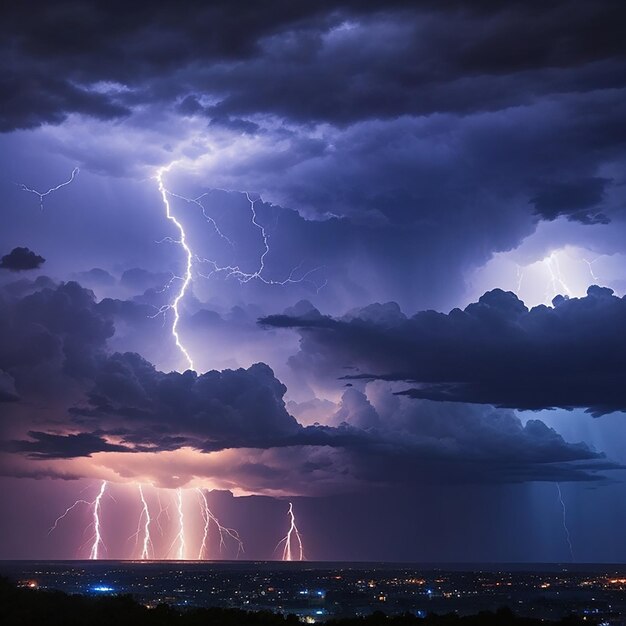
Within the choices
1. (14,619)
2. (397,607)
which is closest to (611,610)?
(397,607)

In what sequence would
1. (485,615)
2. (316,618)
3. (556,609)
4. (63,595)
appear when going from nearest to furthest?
(485,615)
(63,595)
(316,618)
(556,609)

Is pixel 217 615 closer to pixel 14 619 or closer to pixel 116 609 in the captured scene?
pixel 116 609

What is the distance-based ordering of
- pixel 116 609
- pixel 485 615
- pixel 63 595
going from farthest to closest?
pixel 63 595, pixel 485 615, pixel 116 609

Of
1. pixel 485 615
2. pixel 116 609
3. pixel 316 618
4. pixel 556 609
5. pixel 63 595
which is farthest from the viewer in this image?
pixel 556 609

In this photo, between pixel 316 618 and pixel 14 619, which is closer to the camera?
pixel 14 619

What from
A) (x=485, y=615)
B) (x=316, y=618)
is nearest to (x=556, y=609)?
(x=316, y=618)

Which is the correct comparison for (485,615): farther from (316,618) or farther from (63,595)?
(316,618)
